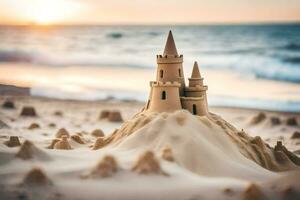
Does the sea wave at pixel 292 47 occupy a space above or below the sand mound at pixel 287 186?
above

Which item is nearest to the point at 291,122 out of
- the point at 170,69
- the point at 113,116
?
the point at 113,116

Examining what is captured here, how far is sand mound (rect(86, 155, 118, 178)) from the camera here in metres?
10.7

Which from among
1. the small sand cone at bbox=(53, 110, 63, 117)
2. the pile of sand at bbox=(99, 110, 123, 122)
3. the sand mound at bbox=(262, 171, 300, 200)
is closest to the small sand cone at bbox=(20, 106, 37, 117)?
the small sand cone at bbox=(53, 110, 63, 117)

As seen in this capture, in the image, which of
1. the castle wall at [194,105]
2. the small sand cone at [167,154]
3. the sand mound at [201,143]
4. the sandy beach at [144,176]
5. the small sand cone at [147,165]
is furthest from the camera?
the castle wall at [194,105]

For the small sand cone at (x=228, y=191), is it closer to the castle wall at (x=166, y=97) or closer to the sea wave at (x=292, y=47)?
the castle wall at (x=166, y=97)

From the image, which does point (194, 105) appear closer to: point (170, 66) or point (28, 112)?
point (170, 66)

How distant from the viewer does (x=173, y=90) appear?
13.7m

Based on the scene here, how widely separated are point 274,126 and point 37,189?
1461 centimetres

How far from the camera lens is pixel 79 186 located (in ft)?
33.4

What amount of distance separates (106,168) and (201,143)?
285 cm

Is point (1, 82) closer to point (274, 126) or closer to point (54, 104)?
point (54, 104)

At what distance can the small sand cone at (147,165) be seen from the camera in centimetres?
1092

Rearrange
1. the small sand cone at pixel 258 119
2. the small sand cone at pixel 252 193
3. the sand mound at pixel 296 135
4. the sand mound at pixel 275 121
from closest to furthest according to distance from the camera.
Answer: the small sand cone at pixel 252 193, the sand mound at pixel 296 135, the sand mound at pixel 275 121, the small sand cone at pixel 258 119

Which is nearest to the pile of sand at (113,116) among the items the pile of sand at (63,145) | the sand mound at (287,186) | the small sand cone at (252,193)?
the pile of sand at (63,145)
